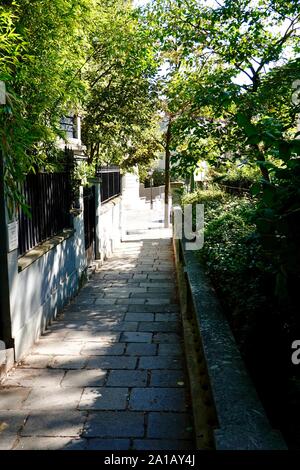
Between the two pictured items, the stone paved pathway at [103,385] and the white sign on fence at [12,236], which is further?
the white sign on fence at [12,236]

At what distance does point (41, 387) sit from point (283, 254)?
297cm

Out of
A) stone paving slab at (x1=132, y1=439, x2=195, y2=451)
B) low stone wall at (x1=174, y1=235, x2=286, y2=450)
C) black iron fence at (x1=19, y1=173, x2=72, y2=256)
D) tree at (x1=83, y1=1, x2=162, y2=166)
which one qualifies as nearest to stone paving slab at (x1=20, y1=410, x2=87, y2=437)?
stone paving slab at (x1=132, y1=439, x2=195, y2=451)

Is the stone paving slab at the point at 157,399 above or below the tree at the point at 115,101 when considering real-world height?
below

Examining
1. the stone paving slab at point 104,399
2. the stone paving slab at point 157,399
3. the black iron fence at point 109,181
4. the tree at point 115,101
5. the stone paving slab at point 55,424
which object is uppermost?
the tree at point 115,101

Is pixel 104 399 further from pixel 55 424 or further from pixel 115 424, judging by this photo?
pixel 55 424

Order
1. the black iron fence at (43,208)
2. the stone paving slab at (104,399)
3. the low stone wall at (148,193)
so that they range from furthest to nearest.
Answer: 1. the low stone wall at (148,193)
2. the black iron fence at (43,208)
3. the stone paving slab at (104,399)

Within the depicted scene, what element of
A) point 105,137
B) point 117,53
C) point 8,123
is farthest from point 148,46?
point 8,123

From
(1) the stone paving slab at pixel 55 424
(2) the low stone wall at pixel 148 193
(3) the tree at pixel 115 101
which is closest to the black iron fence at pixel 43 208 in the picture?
(1) the stone paving slab at pixel 55 424

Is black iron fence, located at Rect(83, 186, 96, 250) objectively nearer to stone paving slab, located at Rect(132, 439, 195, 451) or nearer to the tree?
the tree

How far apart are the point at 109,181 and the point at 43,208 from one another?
7956 millimetres

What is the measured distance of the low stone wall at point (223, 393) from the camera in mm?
2252

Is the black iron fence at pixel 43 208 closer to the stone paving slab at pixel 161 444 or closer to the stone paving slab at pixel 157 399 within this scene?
the stone paving slab at pixel 157 399

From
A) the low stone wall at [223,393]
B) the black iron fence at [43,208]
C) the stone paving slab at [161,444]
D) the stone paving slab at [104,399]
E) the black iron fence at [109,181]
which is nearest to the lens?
the low stone wall at [223,393]

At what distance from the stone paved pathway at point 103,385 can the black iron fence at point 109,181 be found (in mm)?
6118
